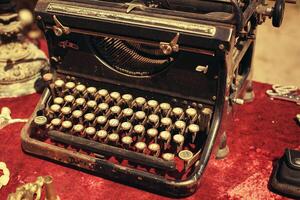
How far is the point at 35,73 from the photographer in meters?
3.37

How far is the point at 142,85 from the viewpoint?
2549 mm

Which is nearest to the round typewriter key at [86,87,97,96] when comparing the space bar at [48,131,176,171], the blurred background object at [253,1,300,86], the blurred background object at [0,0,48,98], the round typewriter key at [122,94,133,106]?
the round typewriter key at [122,94,133,106]

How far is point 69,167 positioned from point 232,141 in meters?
1.12

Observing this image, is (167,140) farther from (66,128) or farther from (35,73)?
(35,73)

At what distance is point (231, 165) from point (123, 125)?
0.75m

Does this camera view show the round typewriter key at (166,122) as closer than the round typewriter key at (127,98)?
Yes

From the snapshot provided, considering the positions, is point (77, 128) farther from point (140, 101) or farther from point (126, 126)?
point (140, 101)

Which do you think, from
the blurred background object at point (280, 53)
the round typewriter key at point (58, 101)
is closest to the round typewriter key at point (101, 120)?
the round typewriter key at point (58, 101)

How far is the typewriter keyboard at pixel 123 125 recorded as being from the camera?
240cm

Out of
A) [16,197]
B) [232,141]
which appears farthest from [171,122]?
[16,197]

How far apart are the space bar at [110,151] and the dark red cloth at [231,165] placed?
0.64 ft

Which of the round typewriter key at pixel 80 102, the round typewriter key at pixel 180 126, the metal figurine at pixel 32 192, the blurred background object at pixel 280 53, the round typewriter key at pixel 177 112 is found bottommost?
the blurred background object at pixel 280 53

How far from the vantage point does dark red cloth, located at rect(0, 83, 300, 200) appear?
2.43 meters

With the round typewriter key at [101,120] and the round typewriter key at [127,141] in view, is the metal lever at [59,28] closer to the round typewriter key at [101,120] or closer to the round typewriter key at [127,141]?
the round typewriter key at [101,120]
